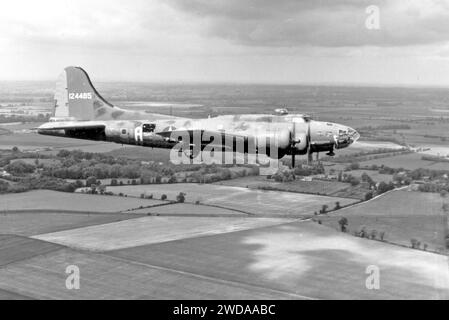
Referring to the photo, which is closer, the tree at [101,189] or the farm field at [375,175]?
the tree at [101,189]

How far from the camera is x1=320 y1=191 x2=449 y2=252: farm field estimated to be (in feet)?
210

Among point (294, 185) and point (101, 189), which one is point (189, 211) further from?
point (294, 185)

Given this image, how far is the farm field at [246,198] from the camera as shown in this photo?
7490 centimetres

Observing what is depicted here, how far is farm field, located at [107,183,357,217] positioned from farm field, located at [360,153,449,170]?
94.0ft

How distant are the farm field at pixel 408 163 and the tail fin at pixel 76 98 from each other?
73503 mm

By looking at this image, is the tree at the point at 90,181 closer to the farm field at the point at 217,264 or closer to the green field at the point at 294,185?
the green field at the point at 294,185

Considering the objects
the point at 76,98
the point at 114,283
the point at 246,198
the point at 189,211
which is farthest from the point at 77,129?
the point at 246,198

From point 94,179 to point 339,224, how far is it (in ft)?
145

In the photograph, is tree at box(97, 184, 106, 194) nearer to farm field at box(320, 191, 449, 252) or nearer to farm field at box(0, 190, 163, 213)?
farm field at box(0, 190, 163, 213)

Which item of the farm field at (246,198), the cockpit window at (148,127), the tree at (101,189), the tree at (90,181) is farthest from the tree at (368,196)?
the cockpit window at (148,127)

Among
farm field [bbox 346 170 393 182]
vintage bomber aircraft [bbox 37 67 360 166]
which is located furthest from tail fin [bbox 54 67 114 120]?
farm field [bbox 346 170 393 182]

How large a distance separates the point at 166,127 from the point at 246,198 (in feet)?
127

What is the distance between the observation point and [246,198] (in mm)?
79875

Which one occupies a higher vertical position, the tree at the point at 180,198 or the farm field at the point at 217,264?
the tree at the point at 180,198
